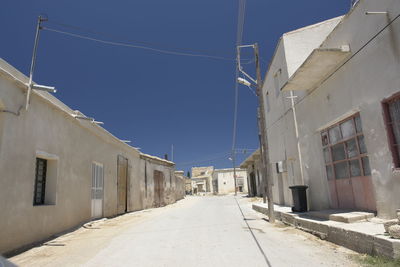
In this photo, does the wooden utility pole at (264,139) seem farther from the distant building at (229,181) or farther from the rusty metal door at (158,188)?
the distant building at (229,181)

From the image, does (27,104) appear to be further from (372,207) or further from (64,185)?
(372,207)

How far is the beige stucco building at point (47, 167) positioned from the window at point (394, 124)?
822 cm

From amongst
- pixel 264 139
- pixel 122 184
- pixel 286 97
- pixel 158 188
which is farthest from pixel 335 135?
pixel 158 188

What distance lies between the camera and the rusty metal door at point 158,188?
77.2 ft

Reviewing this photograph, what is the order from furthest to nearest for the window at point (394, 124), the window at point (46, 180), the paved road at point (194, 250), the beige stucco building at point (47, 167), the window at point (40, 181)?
the window at point (46, 180), the window at point (40, 181), the beige stucco building at point (47, 167), the window at point (394, 124), the paved road at point (194, 250)

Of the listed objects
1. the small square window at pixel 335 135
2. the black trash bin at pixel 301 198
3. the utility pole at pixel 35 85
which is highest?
the utility pole at pixel 35 85

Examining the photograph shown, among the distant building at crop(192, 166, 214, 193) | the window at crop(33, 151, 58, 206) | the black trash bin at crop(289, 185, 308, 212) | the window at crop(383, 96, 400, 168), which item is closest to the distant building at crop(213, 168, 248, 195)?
the distant building at crop(192, 166, 214, 193)

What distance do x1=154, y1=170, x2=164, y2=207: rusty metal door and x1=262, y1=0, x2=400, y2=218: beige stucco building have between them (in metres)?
13.0

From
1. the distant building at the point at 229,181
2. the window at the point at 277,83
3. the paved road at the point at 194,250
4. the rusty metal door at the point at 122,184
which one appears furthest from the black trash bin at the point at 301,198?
the distant building at the point at 229,181

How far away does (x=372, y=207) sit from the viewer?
7.29 m

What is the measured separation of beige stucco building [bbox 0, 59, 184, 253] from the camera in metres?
6.38

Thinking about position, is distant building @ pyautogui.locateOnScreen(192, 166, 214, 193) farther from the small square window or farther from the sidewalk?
the sidewalk

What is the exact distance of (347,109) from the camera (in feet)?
26.0

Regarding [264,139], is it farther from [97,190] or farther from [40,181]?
[40,181]
